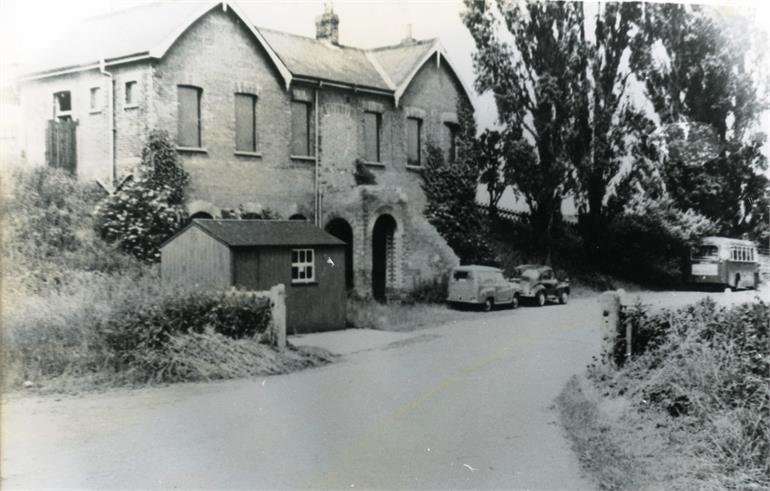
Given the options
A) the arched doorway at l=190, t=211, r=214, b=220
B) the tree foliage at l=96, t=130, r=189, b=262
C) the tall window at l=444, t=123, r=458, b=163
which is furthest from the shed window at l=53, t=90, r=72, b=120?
the tall window at l=444, t=123, r=458, b=163

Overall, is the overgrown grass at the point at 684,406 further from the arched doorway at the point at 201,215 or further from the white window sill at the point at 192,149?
the white window sill at the point at 192,149

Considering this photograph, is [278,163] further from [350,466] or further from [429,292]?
[350,466]

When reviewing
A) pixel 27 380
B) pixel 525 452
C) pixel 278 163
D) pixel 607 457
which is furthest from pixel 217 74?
pixel 607 457

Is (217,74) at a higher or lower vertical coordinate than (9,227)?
higher

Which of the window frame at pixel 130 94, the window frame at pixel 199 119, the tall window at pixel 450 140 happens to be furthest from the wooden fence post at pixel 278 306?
the tall window at pixel 450 140

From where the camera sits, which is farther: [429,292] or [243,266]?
[429,292]

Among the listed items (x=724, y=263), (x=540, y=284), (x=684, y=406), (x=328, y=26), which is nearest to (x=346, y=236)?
(x=328, y=26)
